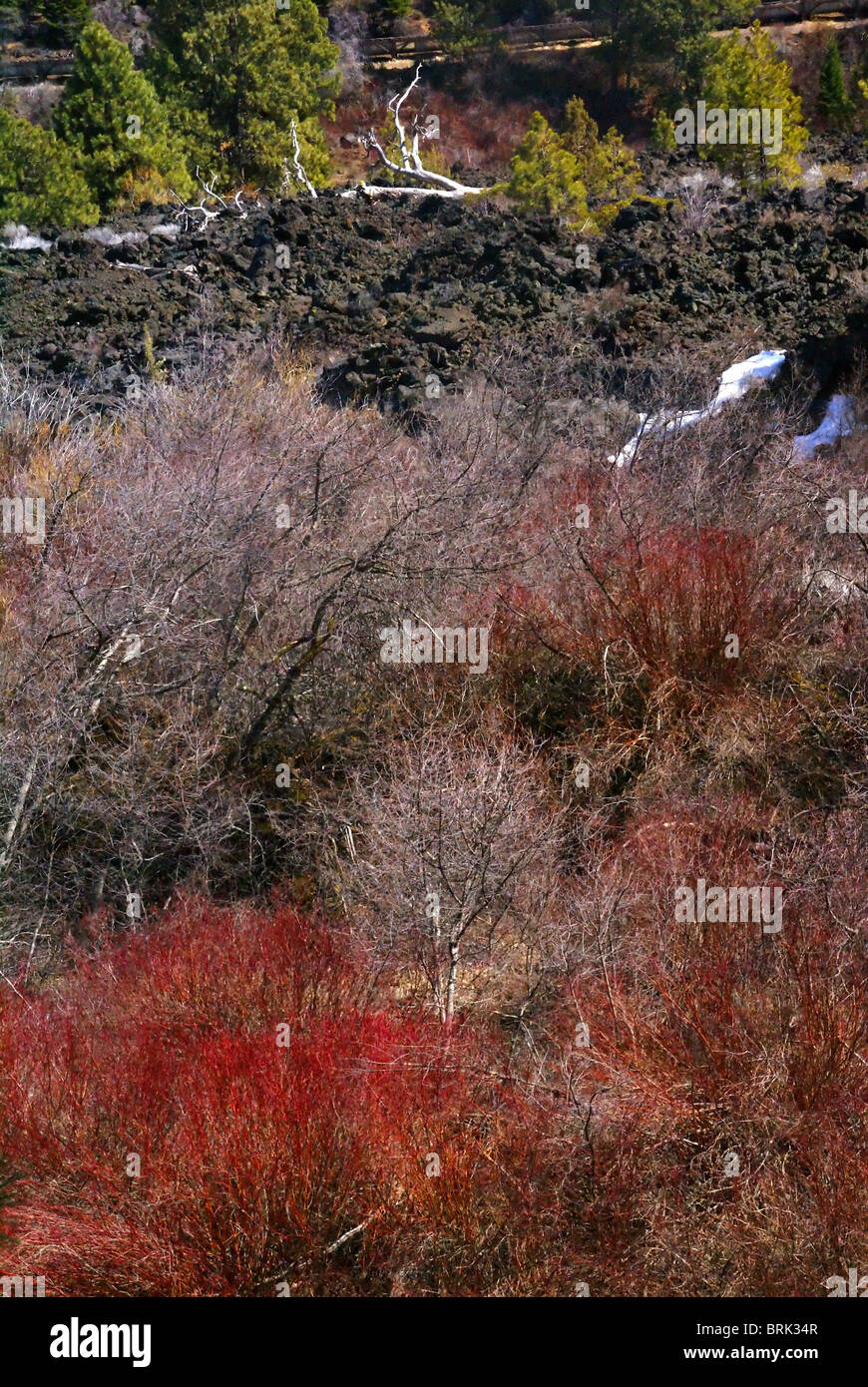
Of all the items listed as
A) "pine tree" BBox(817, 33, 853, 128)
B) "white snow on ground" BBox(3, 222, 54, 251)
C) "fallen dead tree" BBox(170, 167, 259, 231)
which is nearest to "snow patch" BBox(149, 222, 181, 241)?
"fallen dead tree" BBox(170, 167, 259, 231)

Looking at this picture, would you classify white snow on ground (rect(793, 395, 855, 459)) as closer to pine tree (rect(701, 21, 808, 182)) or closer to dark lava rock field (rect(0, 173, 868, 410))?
dark lava rock field (rect(0, 173, 868, 410))

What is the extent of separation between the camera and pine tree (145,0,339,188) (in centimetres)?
3206

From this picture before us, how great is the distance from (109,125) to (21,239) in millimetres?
5608

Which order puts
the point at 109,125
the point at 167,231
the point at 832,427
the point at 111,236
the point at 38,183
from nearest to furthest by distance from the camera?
the point at 832,427, the point at 111,236, the point at 167,231, the point at 38,183, the point at 109,125

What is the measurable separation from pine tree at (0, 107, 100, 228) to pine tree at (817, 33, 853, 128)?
2006 cm

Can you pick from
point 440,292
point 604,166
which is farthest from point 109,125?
point 440,292

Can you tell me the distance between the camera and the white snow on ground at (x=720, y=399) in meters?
12.8

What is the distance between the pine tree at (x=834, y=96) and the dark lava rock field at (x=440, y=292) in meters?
14.2

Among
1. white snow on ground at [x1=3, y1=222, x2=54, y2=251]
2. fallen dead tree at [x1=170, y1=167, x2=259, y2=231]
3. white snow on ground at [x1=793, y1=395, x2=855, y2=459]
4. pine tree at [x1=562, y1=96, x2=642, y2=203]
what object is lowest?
white snow on ground at [x1=793, y1=395, x2=855, y2=459]

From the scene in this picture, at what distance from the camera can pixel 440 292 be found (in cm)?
1780

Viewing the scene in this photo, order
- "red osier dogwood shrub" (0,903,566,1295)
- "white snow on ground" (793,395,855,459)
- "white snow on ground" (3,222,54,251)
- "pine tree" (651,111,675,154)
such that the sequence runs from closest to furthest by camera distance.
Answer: "red osier dogwood shrub" (0,903,566,1295), "white snow on ground" (793,395,855,459), "white snow on ground" (3,222,54,251), "pine tree" (651,111,675,154)

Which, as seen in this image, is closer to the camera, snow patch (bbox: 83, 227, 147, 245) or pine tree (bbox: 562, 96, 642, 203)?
snow patch (bbox: 83, 227, 147, 245)

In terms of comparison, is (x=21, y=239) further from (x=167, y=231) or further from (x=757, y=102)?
(x=757, y=102)

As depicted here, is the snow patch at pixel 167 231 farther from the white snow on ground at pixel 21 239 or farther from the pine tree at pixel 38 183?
the pine tree at pixel 38 183
